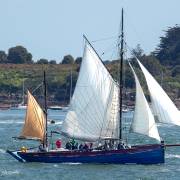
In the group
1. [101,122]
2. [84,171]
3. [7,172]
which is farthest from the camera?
[101,122]

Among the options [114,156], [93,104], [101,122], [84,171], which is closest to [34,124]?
[93,104]

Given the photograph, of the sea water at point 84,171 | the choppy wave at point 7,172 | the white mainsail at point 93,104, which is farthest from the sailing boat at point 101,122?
the choppy wave at point 7,172

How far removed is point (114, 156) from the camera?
243 feet

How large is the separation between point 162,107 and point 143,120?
1.81m

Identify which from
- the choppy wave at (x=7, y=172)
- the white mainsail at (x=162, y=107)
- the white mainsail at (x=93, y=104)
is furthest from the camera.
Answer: the white mainsail at (x=93, y=104)

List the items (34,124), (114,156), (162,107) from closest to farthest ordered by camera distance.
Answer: (162,107), (114,156), (34,124)

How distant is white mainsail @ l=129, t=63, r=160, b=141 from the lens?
74000 mm

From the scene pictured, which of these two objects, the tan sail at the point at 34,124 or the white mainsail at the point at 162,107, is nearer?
the white mainsail at the point at 162,107

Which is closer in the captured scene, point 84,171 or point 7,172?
point 7,172

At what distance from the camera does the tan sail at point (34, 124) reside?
253 ft

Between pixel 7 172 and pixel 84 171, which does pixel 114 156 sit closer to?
pixel 84 171

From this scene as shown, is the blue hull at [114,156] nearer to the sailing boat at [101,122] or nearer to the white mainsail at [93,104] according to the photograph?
the sailing boat at [101,122]

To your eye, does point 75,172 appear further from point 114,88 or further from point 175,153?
point 175,153

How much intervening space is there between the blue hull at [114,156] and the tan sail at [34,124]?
2538mm
